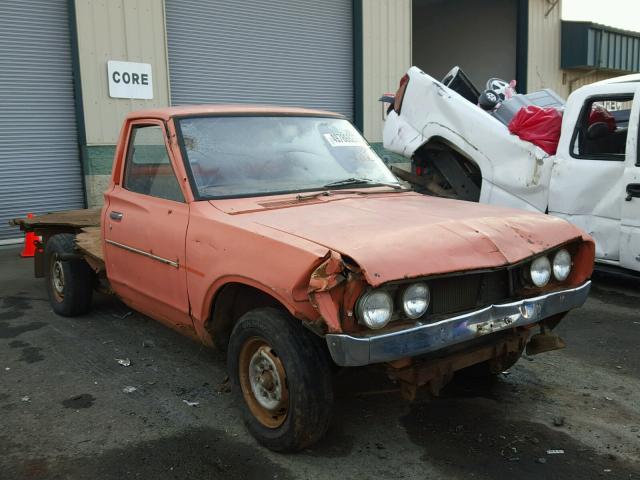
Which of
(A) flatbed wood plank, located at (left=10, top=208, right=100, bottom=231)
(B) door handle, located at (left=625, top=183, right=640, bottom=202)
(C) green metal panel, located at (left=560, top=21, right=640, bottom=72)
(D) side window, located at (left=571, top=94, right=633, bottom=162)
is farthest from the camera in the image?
(C) green metal panel, located at (left=560, top=21, right=640, bottom=72)

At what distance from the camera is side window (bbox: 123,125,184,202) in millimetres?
4023

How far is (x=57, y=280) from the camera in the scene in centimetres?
572

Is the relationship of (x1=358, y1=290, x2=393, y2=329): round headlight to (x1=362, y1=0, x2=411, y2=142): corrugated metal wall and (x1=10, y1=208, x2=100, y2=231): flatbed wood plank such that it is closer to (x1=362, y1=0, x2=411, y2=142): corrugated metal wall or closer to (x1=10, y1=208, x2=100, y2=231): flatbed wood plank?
(x1=10, y1=208, x2=100, y2=231): flatbed wood plank

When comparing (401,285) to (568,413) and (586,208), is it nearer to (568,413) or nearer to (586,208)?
(568,413)

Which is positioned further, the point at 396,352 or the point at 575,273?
the point at 575,273

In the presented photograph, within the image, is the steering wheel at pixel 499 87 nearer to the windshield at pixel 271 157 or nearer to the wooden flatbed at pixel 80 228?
the windshield at pixel 271 157

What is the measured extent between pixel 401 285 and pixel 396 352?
31 cm

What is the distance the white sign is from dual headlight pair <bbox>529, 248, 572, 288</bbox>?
26.9ft

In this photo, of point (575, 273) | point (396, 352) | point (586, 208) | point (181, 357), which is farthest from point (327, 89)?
point (396, 352)

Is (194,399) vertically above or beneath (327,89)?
beneath

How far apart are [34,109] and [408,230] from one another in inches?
321

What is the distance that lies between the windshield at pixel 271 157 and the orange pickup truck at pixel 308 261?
0.04 feet

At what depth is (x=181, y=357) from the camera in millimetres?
4637

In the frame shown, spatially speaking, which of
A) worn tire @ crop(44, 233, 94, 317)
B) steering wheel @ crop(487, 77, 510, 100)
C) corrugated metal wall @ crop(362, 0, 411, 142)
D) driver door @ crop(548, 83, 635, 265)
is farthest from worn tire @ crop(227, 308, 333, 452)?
corrugated metal wall @ crop(362, 0, 411, 142)
